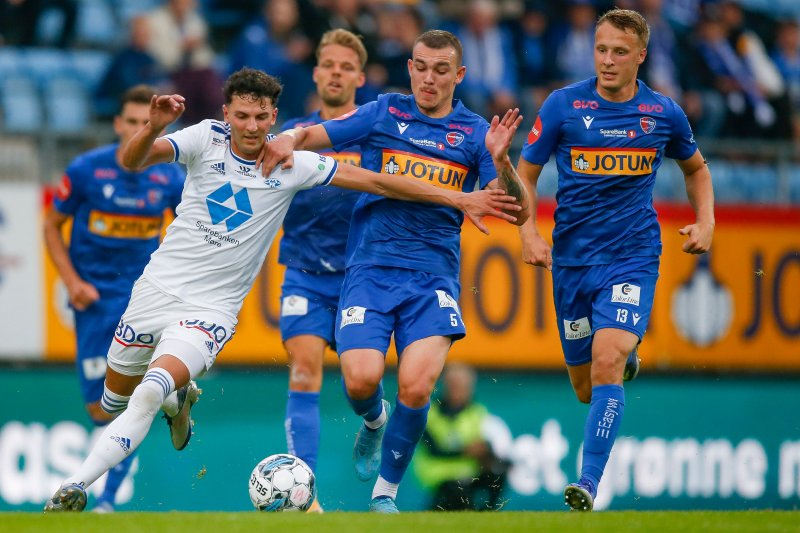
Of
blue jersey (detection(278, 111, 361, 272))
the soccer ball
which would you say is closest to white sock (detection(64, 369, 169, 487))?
the soccer ball

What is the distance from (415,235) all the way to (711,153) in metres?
7.51

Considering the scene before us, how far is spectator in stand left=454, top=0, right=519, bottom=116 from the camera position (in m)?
17.0

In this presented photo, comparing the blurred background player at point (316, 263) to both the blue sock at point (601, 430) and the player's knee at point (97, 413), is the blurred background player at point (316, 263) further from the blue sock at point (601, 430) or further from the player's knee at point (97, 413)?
the blue sock at point (601, 430)

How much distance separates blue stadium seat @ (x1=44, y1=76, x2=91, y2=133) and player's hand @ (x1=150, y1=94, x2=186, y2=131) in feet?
24.9

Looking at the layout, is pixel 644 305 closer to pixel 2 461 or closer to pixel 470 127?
pixel 470 127

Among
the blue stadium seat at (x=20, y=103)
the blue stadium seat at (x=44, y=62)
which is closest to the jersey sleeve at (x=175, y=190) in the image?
the blue stadium seat at (x=20, y=103)

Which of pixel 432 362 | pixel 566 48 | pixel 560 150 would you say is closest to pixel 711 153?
pixel 566 48

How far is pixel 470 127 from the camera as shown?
905 cm

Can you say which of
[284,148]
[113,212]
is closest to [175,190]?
[113,212]

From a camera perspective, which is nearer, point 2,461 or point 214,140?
point 214,140

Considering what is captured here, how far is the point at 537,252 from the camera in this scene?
890cm

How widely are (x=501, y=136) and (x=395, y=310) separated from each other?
136cm

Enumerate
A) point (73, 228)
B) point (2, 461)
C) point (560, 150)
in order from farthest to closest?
point (2, 461), point (73, 228), point (560, 150)

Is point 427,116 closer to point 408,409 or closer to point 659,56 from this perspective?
point 408,409
